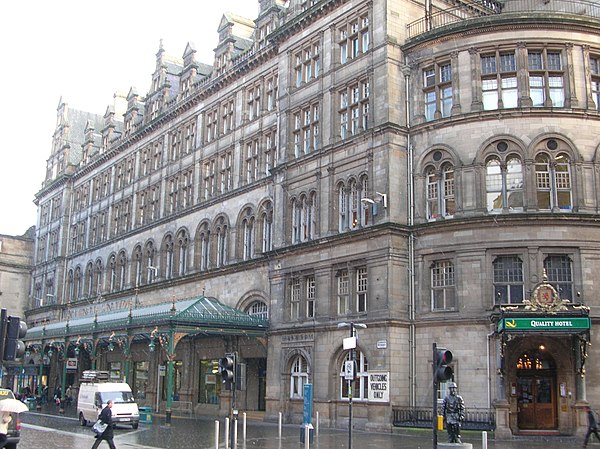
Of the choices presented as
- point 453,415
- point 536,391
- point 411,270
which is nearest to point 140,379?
point 411,270

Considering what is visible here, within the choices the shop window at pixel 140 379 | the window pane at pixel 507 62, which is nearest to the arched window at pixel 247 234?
the shop window at pixel 140 379

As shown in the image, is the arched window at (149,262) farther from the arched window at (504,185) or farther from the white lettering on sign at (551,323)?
the white lettering on sign at (551,323)

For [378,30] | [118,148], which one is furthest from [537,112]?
[118,148]

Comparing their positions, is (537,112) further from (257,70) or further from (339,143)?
(257,70)

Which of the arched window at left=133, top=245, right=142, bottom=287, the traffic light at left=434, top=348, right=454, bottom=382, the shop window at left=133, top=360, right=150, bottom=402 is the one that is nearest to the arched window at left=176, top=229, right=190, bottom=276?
the arched window at left=133, top=245, right=142, bottom=287

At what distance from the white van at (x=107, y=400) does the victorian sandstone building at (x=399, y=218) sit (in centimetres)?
261

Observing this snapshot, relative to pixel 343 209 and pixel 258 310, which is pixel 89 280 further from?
pixel 343 209

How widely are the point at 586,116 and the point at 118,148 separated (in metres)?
48.3

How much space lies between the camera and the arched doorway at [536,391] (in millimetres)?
33062

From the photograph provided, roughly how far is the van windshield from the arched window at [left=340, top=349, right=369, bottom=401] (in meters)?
11.3

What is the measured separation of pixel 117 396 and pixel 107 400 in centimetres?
70

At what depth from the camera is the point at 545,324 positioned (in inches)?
1227

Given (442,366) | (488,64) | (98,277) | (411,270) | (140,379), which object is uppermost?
(488,64)

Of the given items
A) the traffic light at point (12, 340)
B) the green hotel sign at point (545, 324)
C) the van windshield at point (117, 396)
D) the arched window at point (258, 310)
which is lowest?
the van windshield at point (117, 396)
